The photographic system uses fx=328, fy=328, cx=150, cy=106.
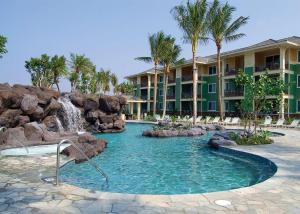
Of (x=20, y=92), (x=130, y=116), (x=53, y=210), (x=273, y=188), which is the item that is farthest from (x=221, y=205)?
(x=130, y=116)

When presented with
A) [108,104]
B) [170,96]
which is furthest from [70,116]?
[170,96]

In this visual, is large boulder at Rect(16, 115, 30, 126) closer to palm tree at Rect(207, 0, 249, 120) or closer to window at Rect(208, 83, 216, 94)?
palm tree at Rect(207, 0, 249, 120)

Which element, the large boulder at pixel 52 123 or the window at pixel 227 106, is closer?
the large boulder at pixel 52 123

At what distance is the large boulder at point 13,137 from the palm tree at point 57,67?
37.4 meters

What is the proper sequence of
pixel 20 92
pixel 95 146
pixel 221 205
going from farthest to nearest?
pixel 20 92 → pixel 95 146 → pixel 221 205

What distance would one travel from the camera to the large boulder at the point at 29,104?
17.3 metres

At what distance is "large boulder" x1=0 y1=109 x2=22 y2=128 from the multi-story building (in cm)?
1678

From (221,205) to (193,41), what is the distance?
972 inches

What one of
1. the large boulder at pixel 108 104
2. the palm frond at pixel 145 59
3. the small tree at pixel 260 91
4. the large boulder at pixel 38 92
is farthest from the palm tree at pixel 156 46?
the small tree at pixel 260 91

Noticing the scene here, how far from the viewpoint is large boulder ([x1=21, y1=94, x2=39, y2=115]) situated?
56.8ft

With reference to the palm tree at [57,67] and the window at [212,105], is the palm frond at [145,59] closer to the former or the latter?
the window at [212,105]

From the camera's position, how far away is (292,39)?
34.6 m

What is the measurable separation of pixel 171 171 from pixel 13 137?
21.9ft

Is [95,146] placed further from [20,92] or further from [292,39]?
[292,39]
